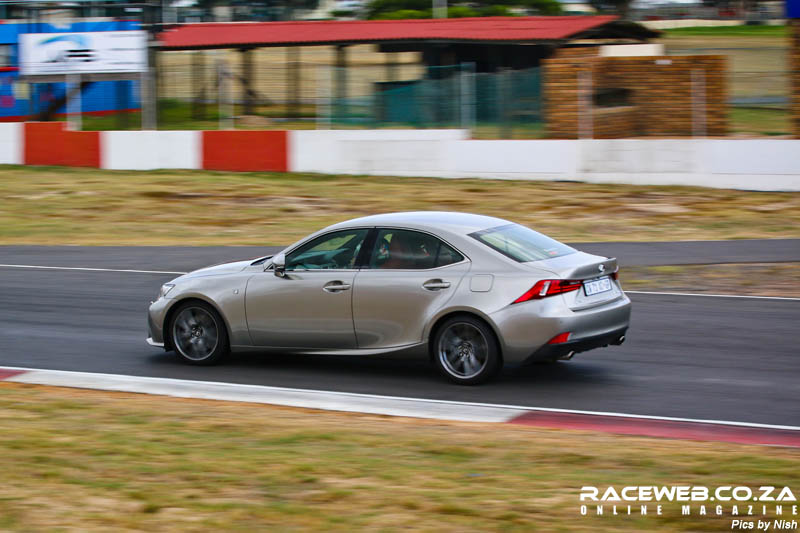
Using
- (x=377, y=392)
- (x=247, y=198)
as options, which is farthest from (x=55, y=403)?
(x=247, y=198)

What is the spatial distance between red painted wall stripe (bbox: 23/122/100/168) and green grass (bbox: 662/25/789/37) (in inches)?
1958

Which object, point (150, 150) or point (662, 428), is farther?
point (150, 150)

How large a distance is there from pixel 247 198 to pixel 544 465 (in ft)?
58.7

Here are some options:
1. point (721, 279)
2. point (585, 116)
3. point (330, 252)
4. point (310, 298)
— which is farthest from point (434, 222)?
point (585, 116)

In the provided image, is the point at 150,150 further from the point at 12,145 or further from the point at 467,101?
the point at 467,101

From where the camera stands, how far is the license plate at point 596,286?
8.64 metres

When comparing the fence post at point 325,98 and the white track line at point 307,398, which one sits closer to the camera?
the white track line at point 307,398

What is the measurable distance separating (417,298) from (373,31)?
93.2 ft

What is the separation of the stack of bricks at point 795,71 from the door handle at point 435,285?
56.1 feet

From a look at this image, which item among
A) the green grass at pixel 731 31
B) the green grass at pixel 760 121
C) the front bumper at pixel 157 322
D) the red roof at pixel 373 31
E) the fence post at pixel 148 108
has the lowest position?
the front bumper at pixel 157 322

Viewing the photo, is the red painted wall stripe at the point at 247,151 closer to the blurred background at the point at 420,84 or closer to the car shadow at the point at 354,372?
the blurred background at the point at 420,84

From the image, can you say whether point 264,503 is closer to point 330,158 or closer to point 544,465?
point 544,465

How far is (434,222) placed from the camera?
30.0ft

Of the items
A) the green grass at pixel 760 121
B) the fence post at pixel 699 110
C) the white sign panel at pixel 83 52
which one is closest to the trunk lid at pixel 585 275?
the fence post at pixel 699 110
